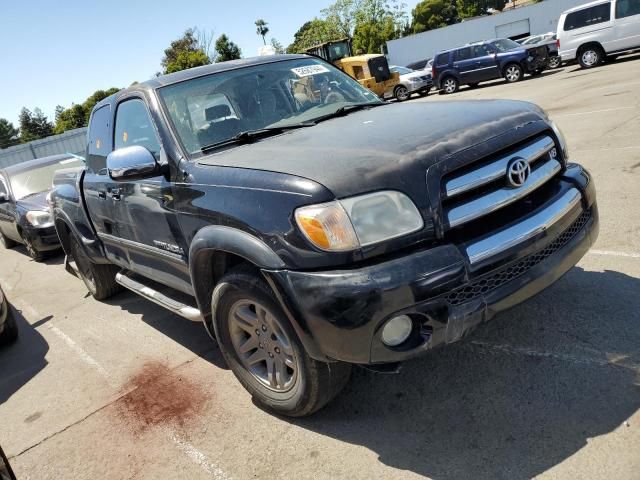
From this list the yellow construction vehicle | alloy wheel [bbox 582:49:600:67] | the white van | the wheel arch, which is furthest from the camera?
the yellow construction vehicle

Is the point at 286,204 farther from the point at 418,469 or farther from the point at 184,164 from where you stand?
the point at 418,469

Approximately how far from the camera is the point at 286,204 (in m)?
2.44

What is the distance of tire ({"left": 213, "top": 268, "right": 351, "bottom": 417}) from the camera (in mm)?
2652

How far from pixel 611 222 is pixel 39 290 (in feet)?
22.3

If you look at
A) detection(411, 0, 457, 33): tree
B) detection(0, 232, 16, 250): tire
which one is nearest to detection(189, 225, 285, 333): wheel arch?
detection(0, 232, 16, 250): tire

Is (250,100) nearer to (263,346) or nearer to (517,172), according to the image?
(263,346)

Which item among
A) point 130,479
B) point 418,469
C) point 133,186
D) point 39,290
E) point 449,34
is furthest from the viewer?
point 449,34

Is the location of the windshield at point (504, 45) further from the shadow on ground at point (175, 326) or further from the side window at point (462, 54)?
the shadow on ground at point (175, 326)

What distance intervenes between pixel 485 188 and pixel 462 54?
817 inches

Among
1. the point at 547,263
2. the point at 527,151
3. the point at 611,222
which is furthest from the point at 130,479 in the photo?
the point at 611,222

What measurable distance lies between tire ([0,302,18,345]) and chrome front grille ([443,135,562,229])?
457 cm

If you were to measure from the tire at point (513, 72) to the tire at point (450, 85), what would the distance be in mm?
1982

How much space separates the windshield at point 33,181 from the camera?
9.34 m

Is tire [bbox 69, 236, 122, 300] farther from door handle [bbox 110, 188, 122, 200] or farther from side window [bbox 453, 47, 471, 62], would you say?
side window [bbox 453, 47, 471, 62]
